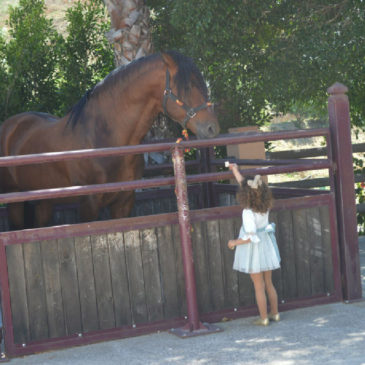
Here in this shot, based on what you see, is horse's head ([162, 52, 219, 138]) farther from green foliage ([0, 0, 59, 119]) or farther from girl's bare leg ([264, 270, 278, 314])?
green foliage ([0, 0, 59, 119])

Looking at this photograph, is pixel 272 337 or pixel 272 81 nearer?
pixel 272 337

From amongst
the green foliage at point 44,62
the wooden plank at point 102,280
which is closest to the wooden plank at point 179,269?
the wooden plank at point 102,280

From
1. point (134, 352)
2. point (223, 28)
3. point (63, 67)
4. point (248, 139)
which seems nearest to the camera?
point (134, 352)

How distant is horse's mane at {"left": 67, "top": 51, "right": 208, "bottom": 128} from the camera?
5312 millimetres

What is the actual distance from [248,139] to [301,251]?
999 mm

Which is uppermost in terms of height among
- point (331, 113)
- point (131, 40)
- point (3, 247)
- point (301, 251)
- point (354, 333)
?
point (131, 40)

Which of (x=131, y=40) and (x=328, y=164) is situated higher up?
(x=131, y=40)

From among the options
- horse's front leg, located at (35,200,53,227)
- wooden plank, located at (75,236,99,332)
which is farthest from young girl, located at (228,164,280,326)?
horse's front leg, located at (35,200,53,227)

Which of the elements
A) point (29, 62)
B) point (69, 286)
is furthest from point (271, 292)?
point (29, 62)

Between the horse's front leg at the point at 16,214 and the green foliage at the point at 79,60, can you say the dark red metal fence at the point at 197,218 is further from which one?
the green foliage at the point at 79,60

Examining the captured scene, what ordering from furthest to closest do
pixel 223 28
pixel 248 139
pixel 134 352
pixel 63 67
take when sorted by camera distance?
pixel 63 67 < pixel 223 28 < pixel 248 139 < pixel 134 352

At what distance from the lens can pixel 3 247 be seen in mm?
4395

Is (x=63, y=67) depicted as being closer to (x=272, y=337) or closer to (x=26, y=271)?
(x=26, y=271)

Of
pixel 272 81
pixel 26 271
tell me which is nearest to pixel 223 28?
pixel 272 81
